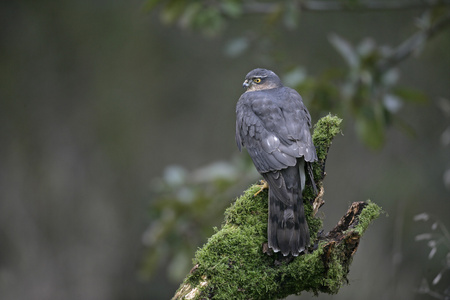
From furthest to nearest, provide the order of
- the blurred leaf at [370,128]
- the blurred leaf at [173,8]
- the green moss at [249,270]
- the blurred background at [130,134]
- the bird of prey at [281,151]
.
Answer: the blurred background at [130,134] < the blurred leaf at [173,8] < the blurred leaf at [370,128] < the bird of prey at [281,151] < the green moss at [249,270]

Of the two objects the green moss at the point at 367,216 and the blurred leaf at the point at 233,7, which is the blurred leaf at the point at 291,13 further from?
the green moss at the point at 367,216

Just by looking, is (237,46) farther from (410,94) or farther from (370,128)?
(410,94)

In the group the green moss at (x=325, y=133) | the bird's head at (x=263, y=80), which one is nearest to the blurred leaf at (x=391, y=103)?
the green moss at (x=325, y=133)

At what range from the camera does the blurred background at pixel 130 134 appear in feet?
24.2

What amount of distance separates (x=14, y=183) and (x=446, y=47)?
6.48m

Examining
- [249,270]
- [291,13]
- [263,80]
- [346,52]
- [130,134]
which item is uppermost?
[130,134]

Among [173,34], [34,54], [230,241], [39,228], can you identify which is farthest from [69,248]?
[230,241]

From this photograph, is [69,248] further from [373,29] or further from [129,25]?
[373,29]

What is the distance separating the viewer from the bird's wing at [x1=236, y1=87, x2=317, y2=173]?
344cm

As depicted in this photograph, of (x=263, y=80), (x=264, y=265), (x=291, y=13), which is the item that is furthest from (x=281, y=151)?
(x=291, y=13)

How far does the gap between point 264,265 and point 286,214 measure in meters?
0.36

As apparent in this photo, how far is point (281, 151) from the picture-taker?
3.50 metres

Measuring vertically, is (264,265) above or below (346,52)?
below

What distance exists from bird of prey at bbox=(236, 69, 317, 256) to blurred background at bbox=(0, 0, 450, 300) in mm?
2881
